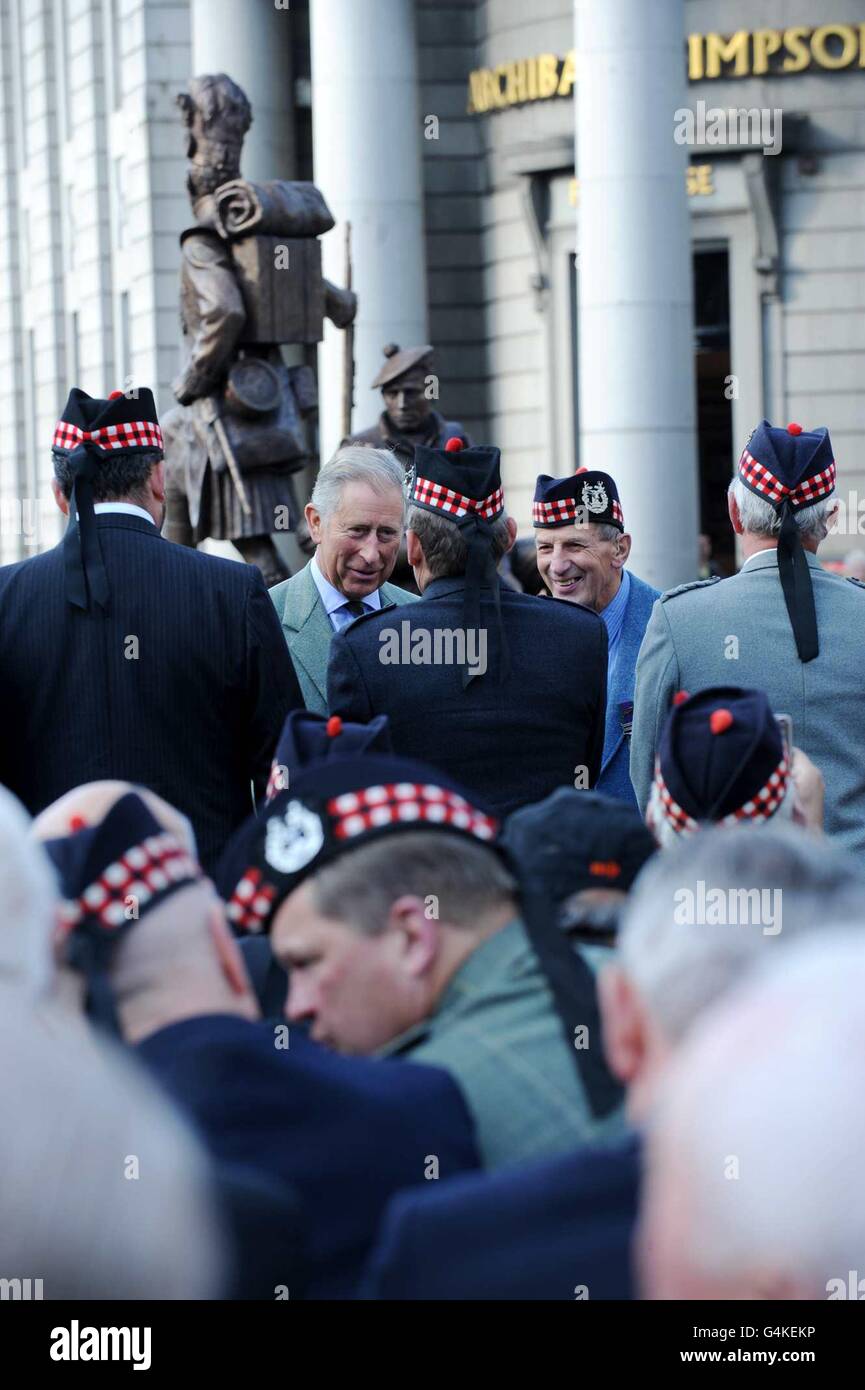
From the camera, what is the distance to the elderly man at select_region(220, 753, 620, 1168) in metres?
2.65

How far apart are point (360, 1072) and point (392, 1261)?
1.29 feet

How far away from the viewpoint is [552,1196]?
204 centimetres

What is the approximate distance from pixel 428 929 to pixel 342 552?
306 cm

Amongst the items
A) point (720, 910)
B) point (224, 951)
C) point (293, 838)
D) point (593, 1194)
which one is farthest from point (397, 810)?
point (593, 1194)

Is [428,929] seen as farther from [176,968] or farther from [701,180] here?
[701,180]

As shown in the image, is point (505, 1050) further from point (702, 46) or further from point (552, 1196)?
point (702, 46)

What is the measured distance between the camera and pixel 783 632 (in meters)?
4.78

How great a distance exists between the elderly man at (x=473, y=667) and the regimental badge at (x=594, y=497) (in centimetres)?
116

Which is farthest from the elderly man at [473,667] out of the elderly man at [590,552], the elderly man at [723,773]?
the elderly man at [723,773]

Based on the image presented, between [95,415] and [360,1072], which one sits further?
[95,415]

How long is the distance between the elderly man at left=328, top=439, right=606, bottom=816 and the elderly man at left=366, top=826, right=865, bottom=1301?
2597 mm

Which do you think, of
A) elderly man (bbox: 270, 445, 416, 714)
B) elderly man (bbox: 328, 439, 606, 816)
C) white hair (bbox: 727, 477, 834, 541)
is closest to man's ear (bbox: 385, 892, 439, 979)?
elderly man (bbox: 328, 439, 606, 816)

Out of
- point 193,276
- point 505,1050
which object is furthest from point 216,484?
point 505,1050
